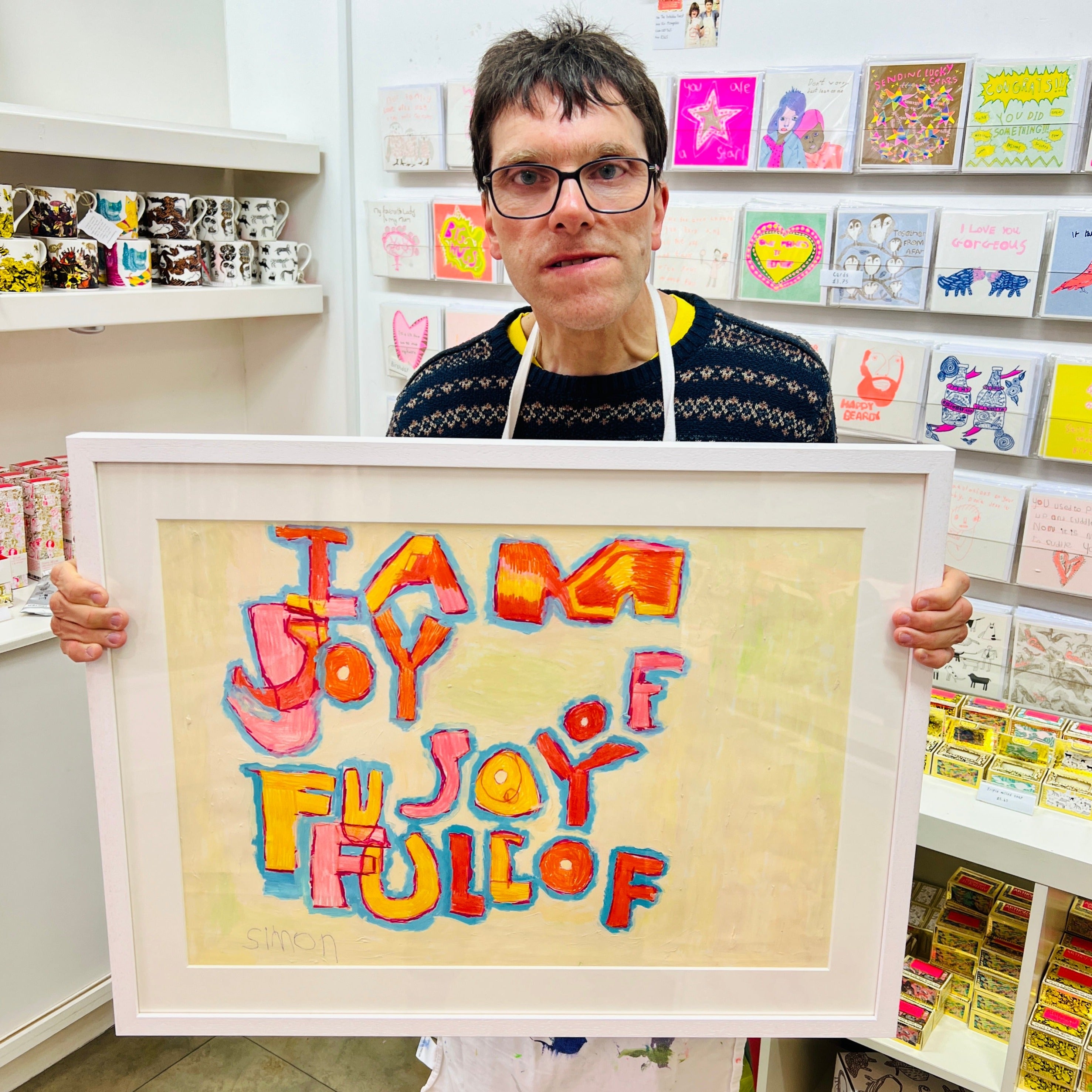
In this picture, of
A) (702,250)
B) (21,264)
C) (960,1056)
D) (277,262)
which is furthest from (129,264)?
(960,1056)

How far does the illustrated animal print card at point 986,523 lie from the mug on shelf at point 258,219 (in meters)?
1.57

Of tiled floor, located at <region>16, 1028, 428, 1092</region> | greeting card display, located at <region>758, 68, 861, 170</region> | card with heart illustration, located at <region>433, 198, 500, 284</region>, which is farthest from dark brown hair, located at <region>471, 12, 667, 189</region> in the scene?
tiled floor, located at <region>16, 1028, 428, 1092</region>

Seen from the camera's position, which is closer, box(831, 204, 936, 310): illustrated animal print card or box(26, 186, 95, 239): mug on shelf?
box(831, 204, 936, 310): illustrated animal print card

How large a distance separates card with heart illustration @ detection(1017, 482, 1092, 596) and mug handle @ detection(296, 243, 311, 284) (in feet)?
5.38

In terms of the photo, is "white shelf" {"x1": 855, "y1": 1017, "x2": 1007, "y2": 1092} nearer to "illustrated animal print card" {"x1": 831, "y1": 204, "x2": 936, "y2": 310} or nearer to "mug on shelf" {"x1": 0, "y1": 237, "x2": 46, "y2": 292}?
"illustrated animal print card" {"x1": 831, "y1": 204, "x2": 936, "y2": 310}

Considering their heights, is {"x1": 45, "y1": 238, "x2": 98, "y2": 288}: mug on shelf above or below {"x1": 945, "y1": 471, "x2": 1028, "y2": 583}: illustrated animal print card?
above

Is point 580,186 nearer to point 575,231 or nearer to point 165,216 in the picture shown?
point 575,231

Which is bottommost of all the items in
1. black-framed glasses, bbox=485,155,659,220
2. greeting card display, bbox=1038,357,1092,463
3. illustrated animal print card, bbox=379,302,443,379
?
greeting card display, bbox=1038,357,1092,463

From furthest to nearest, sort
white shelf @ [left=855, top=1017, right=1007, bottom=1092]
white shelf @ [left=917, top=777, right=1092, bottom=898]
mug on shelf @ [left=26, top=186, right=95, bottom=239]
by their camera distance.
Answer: mug on shelf @ [left=26, top=186, right=95, bottom=239] → white shelf @ [left=855, top=1017, right=1007, bottom=1092] → white shelf @ [left=917, top=777, right=1092, bottom=898]

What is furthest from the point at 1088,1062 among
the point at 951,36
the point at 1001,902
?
the point at 951,36

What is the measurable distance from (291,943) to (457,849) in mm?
187

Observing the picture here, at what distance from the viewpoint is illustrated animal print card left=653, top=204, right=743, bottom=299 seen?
1.72 metres

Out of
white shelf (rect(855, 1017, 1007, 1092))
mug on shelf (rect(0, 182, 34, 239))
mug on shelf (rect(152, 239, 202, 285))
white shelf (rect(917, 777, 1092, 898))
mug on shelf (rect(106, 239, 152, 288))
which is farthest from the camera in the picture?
mug on shelf (rect(152, 239, 202, 285))

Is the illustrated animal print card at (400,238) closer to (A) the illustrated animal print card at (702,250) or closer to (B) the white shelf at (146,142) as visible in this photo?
(B) the white shelf at (146,142)
